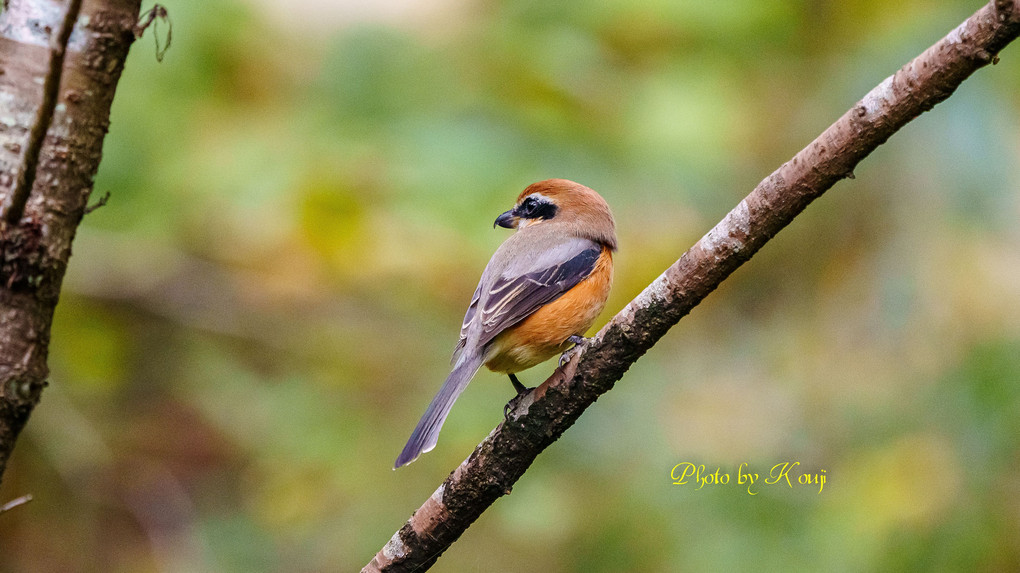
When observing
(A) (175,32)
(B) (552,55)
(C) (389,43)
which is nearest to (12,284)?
(A) (175,32)

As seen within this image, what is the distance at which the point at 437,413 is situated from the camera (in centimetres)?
371

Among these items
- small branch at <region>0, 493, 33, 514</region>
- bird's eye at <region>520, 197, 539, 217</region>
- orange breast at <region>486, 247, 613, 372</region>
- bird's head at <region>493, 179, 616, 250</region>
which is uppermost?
bird's eye at <region>520, 197, 539, 217</region>

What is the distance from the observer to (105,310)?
5.91 metres

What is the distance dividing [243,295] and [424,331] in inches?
55.1

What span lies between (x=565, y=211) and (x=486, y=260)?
552 millimetres

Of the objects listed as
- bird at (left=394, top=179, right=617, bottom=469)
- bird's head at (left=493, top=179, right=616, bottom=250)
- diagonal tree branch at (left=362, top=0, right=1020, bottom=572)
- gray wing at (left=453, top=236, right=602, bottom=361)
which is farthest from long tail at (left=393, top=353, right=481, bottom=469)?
bird's head at (left=493, top=179, right=616, bottom=250)

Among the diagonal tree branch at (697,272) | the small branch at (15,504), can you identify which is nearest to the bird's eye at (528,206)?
the diagonal tree branch at (697,272)

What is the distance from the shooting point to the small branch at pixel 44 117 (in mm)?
1937

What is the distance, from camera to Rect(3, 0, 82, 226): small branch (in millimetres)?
1937

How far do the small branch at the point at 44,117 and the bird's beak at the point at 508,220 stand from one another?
290 cm

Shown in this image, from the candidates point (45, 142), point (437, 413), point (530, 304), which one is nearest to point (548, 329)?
point (530, 304)

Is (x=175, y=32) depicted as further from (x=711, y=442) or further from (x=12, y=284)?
(x=711, y=442)

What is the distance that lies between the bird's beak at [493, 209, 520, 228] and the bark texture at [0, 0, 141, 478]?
2.66m

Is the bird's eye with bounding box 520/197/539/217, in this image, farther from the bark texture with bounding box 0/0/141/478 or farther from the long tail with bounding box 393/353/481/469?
the bark texture with bounding box 0/0/141/478
